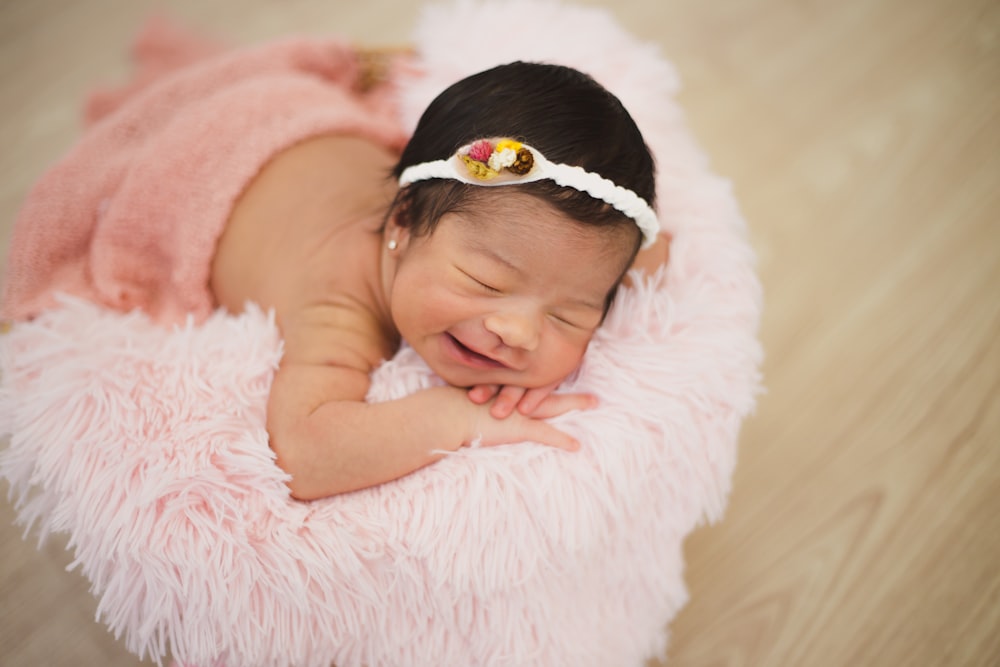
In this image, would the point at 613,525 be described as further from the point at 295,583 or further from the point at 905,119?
the point at 905,119

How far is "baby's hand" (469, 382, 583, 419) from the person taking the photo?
3.16 ft

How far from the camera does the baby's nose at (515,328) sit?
853 mm

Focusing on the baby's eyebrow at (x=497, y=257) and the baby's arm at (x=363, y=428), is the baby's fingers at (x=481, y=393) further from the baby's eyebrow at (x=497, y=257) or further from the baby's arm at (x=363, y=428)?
the baby's eyebrow at (x=497, y=257)

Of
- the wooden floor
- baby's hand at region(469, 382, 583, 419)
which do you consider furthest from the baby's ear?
the wooden floor

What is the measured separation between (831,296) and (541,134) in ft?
2.85

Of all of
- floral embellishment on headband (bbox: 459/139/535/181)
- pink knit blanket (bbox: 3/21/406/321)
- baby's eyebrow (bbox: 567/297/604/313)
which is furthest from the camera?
pink knit blanket (bbox: 3/21/406/321)

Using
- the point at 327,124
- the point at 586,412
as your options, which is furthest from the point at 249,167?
the point at 586,412

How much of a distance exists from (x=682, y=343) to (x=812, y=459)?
44cm

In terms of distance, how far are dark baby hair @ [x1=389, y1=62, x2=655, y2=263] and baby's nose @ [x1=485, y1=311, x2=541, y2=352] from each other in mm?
141

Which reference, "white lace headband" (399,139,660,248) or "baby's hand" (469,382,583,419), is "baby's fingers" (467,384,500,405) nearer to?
"baby's hand" (469,382,583,419)

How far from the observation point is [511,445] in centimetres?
96

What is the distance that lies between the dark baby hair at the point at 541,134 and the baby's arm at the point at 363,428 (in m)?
0.24

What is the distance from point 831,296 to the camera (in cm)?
143

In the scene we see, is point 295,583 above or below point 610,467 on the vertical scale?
below
